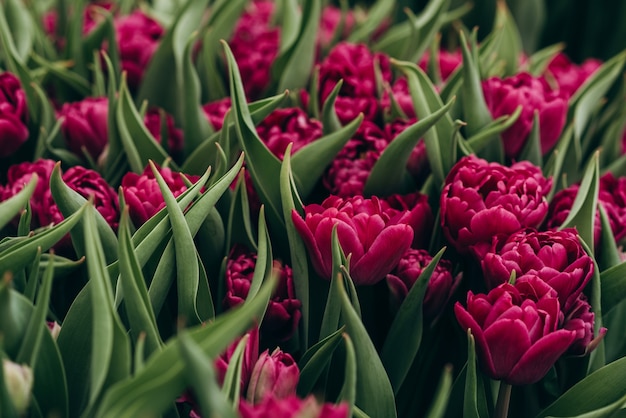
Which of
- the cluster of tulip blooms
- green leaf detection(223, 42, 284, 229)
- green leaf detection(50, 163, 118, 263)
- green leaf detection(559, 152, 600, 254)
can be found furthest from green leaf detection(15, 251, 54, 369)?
green leaf detection(559, 152, 600, 254)

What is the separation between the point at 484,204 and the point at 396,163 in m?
0.10

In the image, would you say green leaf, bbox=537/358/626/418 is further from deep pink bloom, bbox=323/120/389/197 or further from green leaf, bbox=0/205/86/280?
green leaf, bbox=0/205/86/280

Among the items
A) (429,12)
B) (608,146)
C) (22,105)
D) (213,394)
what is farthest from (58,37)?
(213,394)

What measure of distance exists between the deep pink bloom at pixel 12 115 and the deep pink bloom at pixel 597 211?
53cm

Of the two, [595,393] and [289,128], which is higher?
[289,128]

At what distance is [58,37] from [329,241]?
29.9 inches

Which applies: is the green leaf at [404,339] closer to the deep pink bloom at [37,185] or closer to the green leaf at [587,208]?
the green leaf at [587,208]

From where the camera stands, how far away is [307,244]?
0.63 meters

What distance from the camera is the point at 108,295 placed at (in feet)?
1.65

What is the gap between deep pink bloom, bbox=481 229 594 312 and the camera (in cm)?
61

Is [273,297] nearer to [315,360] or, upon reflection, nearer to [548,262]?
[315,360]

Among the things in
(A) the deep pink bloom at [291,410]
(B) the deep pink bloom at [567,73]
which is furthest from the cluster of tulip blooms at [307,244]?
(B) the deep pink bloom at [567,73]

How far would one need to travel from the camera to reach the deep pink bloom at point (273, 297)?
636mm

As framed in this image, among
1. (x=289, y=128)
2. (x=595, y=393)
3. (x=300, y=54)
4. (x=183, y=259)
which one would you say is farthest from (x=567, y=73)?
(x=183, y=259)
